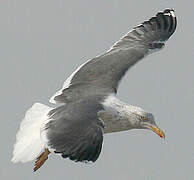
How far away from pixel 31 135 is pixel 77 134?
183 centimetres

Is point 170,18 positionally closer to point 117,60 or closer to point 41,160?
point 117,60

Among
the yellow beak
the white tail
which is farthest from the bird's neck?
the white tail

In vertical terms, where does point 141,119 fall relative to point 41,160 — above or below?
above

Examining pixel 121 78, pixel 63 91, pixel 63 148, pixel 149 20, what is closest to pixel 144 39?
pixel 149 20

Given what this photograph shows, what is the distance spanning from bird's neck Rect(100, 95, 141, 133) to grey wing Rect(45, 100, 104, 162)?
1.01m

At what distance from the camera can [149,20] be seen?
769 inches

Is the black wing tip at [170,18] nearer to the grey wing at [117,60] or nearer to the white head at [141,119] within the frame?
the grey wing at [117,60]

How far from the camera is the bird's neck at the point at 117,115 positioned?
51.4 ft

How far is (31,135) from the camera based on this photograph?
15.3 m

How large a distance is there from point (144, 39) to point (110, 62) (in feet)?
5.79

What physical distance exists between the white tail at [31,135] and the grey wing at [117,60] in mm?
506

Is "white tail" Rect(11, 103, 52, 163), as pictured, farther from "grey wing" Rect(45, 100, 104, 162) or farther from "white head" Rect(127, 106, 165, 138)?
"white head" Rect(127, 106, 165, 138)

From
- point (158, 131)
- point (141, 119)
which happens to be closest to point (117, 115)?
point (141, 119)

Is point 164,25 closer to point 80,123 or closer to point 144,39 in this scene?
point 144,39
